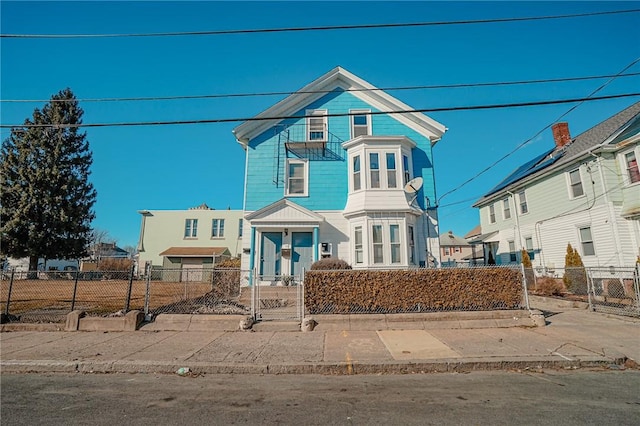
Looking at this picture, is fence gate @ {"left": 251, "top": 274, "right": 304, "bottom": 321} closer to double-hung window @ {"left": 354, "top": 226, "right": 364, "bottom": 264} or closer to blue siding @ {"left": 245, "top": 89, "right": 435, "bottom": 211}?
double-hung window @ {"left": 354, "top": 226, "right": 364, "bottom": 264}

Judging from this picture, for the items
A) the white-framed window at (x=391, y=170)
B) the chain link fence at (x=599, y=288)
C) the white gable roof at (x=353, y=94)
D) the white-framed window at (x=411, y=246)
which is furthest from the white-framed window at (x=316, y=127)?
the chain link fence at (x=599, y=288)

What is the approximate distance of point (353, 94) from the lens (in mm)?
15953

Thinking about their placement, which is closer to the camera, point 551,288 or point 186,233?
point 551,288

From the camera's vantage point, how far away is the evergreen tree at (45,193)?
25078 mm

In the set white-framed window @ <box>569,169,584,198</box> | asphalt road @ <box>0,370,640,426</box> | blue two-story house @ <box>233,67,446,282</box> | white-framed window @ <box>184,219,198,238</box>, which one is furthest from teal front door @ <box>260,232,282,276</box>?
white-framed window @ <box>184,219,198,238</box>

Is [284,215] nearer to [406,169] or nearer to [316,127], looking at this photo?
[316,127]

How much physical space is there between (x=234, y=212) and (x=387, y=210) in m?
21.8

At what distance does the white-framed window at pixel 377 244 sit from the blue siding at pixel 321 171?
2028 millimetres

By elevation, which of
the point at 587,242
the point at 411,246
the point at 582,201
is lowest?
the point at 411,246

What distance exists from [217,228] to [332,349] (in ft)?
90.4

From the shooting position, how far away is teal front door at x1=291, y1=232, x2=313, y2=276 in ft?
45.3

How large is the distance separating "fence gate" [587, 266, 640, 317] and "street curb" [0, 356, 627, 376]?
5370 millimetres

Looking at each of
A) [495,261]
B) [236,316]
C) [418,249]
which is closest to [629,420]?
[236,316]

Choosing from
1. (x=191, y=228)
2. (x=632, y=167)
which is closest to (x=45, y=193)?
(x=191, y=228)
